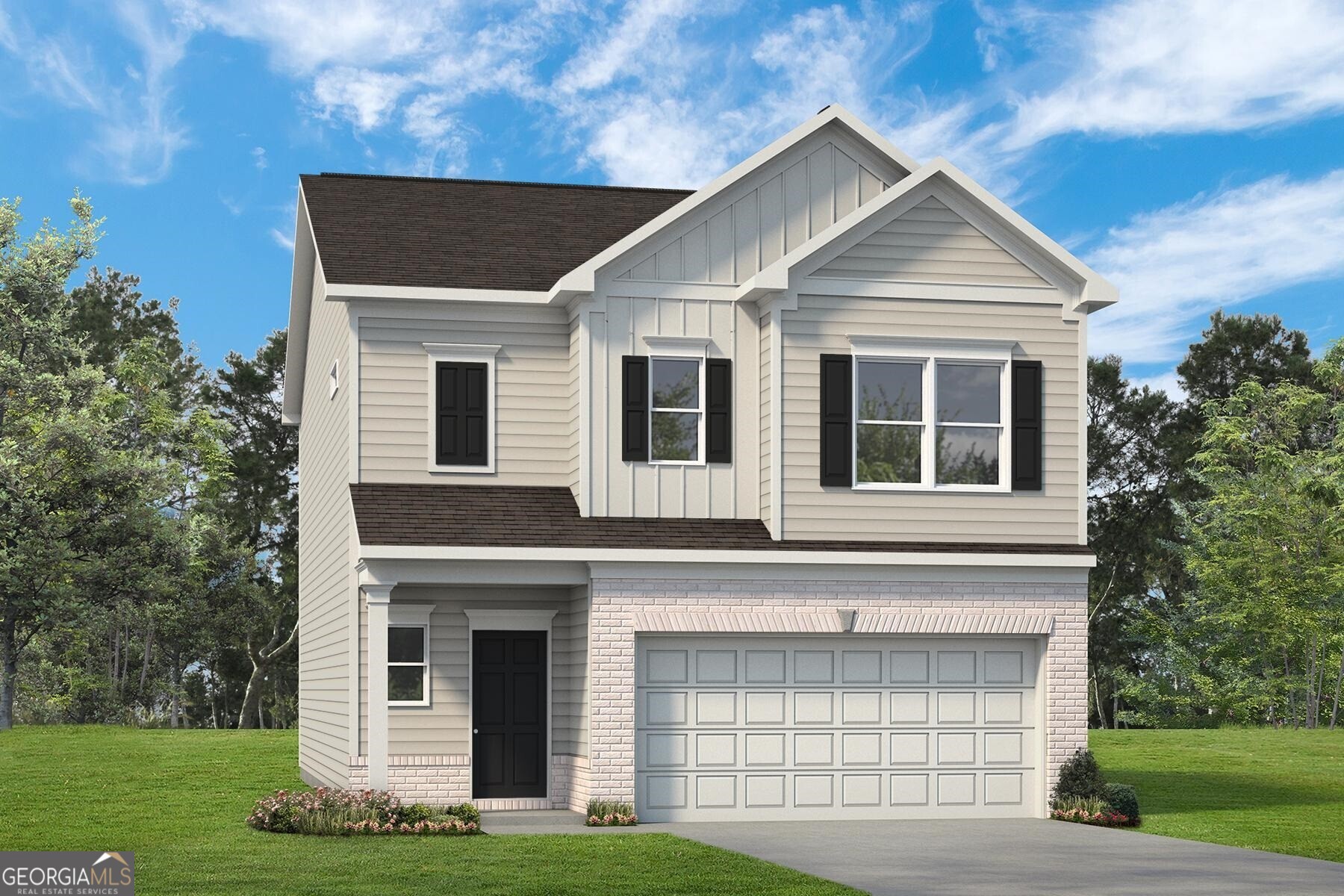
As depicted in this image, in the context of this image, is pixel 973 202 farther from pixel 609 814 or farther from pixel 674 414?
pixel 609 814

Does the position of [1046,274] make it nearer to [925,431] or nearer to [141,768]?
[925,431]

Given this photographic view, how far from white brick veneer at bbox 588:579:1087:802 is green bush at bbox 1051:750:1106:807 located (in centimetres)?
15

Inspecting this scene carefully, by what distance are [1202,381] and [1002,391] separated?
3662 cm

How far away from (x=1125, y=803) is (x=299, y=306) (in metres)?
16.5

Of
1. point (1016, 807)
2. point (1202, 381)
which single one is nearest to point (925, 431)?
point (1016, 807)

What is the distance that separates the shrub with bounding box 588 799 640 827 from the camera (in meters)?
19.4

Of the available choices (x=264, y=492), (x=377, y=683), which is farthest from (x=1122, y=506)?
(x=377, y=683)

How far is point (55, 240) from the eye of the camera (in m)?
43.5

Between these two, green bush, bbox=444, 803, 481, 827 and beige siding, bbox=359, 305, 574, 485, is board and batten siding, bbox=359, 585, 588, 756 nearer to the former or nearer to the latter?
beige siding, bbox=359, 305, 574, 485

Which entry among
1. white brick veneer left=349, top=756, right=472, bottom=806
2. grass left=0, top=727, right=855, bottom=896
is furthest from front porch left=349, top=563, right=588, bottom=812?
grass left=0, top=727, right=855, bottom=896

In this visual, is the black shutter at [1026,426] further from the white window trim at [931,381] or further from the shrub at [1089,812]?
the shrub at [1089,812]

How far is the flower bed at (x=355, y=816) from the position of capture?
1834cm

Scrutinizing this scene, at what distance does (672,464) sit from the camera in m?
Result: 21.2

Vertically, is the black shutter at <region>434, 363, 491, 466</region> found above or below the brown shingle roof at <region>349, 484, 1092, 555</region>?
above
